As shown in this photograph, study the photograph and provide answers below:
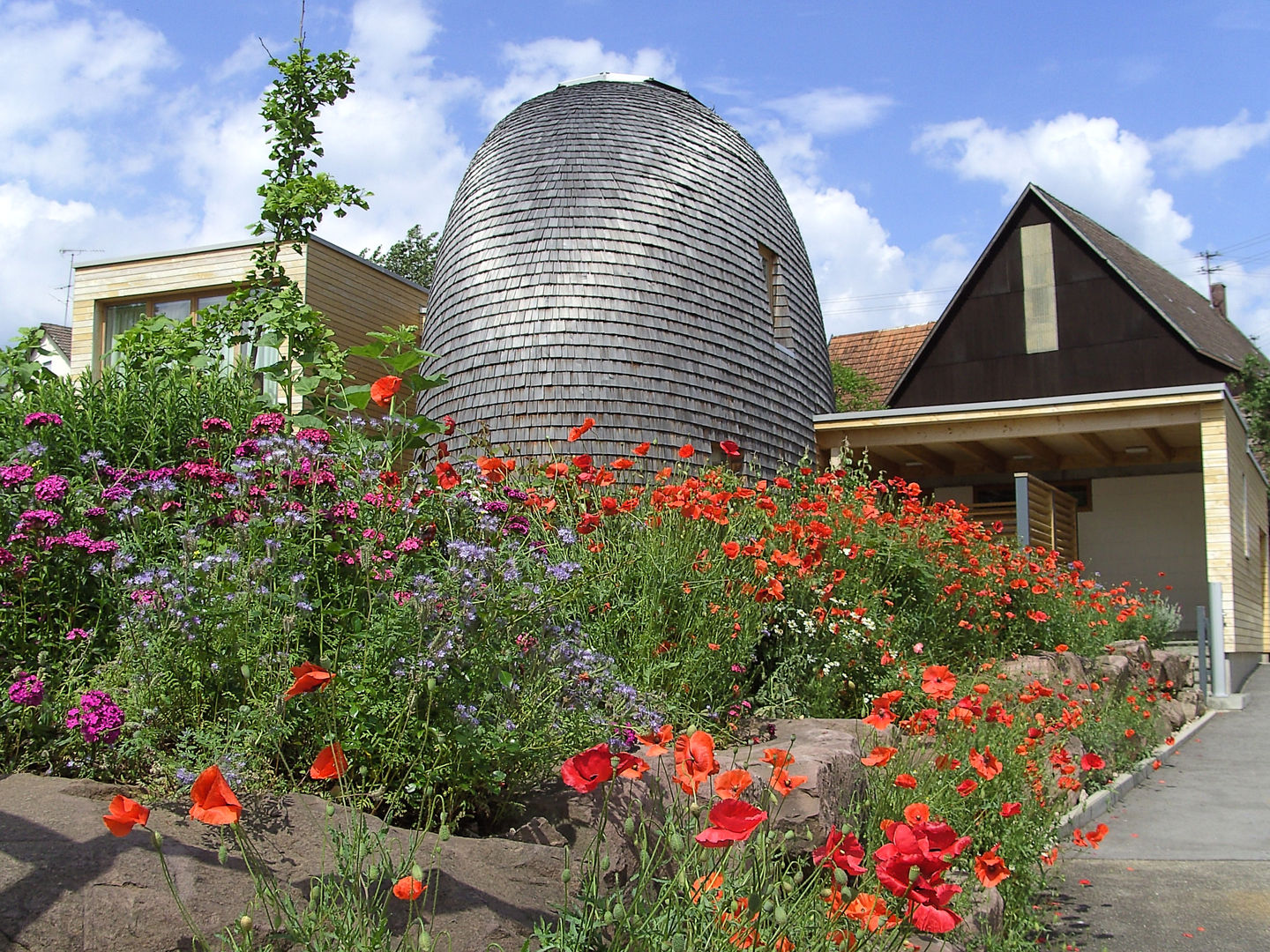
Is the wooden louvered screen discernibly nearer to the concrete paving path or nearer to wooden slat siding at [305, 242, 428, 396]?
the concrete paving path

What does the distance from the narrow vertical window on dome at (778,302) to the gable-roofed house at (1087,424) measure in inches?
49.3

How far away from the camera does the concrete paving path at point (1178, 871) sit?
3.43 meters

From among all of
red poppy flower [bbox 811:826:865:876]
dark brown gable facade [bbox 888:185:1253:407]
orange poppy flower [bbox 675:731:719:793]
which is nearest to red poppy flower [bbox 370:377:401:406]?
orange poppy flower [bbox 675:731:719:793]

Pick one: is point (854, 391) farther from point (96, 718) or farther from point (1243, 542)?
point (96, 718)

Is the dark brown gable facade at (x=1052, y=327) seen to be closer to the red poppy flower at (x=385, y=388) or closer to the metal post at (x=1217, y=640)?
the metal post at (x=1217, y=640)

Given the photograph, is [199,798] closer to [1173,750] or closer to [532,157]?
[1173,750]

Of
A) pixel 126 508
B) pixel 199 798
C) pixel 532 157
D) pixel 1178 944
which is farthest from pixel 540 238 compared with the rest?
pixel 199 798

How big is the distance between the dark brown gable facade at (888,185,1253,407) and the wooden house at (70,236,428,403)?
29.0 feet

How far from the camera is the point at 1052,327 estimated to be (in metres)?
16.0

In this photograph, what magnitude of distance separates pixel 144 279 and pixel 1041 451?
38.8 feet

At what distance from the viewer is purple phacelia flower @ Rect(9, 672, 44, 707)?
88.9 inches

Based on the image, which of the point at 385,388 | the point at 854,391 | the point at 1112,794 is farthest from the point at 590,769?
the point at 854,391

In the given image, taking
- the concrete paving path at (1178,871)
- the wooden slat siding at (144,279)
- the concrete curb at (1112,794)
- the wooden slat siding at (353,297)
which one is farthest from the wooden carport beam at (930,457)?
the wooden slat siding at (144,279)

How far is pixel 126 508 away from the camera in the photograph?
289 centimetres
